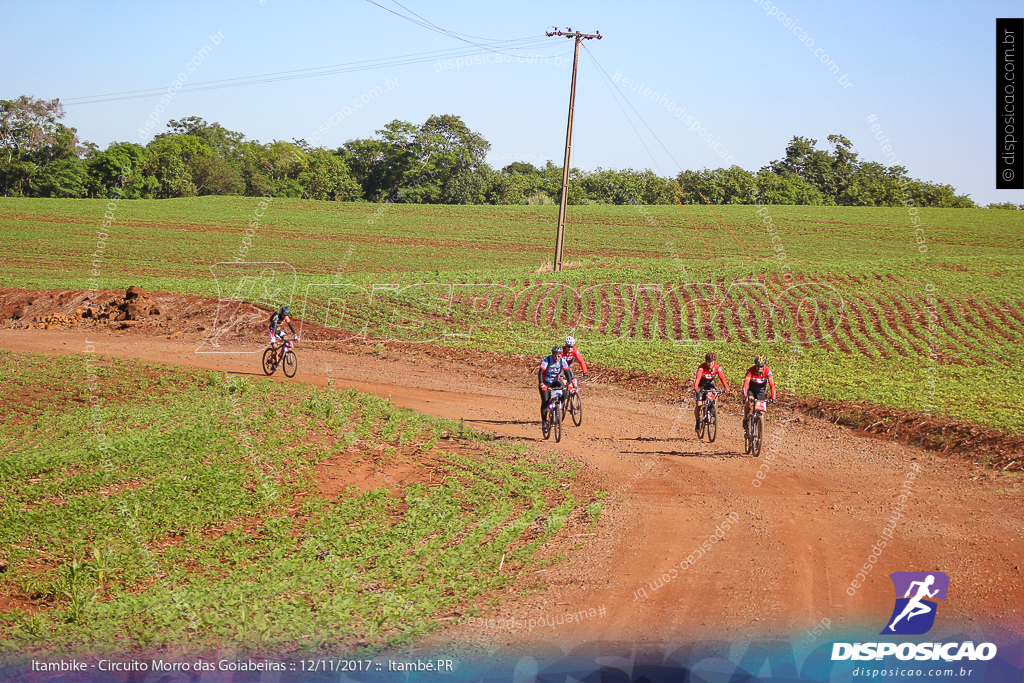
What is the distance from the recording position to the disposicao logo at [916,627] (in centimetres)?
813

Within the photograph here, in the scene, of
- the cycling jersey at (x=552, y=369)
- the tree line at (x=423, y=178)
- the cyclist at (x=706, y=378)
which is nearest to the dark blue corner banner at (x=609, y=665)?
the cyclist at (x=706, y=378)

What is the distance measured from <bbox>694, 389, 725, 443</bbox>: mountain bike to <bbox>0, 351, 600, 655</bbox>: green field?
4308 millimetres

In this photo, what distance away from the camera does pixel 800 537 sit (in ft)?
37.3

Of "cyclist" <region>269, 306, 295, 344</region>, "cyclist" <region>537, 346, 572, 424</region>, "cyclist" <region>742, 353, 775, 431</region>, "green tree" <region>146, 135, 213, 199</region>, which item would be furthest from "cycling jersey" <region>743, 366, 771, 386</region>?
"green tree" <region>146, 135, 213, 199</region>

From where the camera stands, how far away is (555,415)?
56.3 ft

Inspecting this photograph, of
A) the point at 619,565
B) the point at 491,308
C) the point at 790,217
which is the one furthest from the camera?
the point at 790,217

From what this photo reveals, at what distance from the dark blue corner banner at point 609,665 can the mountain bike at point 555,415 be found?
9073 millimetres

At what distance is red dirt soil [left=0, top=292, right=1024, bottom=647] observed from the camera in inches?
353

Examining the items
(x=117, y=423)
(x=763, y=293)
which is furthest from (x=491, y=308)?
(x=117, y=423)

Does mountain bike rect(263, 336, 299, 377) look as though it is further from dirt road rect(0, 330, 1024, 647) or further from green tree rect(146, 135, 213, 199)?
green tree rect(146, 135, 213, 199)

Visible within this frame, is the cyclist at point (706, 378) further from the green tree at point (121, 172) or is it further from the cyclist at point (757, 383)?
the green tree at point (121, 172)

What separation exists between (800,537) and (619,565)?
10.2ft

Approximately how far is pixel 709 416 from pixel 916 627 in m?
8.87

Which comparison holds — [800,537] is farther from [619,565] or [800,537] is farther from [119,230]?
[119,230]
